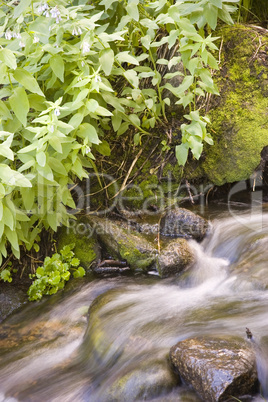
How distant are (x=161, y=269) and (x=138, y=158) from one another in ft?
3.57

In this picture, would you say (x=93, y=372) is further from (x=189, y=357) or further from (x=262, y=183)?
(x=262, y=183)

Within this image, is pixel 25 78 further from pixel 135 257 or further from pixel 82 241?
pixel 135 257

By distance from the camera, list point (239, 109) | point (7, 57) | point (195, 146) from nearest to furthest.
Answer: point (7, 57) < point (195, 146) < point (239, 109)

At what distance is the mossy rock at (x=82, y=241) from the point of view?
3.35 meters

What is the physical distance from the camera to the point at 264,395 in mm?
2016

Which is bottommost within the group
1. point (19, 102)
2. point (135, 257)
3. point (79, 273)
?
point (79, 273)

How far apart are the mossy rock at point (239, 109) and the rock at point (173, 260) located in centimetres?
86

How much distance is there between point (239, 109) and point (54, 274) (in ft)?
6.84

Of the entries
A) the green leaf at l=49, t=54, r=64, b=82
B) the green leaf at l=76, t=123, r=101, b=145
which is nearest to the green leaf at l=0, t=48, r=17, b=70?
the green leaf at l=49, t=54, r=64, b=82

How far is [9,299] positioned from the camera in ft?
10.2

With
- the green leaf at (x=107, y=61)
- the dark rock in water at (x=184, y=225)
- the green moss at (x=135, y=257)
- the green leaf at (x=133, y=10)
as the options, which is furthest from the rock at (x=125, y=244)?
the green leaf at (x=133, y=10)

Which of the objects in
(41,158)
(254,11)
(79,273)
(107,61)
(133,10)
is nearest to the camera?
(41,158)

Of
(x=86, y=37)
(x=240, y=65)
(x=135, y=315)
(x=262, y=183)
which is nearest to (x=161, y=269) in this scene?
(x=135, y=315)

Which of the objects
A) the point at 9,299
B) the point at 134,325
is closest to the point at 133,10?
the point at 134,325
